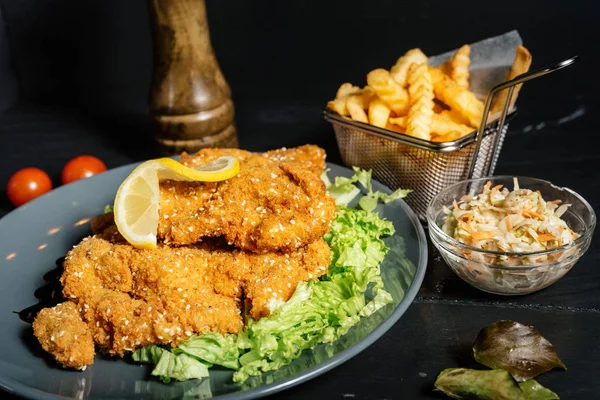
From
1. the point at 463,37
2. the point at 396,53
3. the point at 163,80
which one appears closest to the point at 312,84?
the point at 396,53

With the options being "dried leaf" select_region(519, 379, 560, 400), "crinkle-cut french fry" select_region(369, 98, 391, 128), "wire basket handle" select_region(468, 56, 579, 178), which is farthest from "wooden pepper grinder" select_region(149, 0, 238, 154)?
"dried leaf" select_region(519, 379, 560, 400)

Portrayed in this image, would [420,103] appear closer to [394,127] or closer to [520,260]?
[394,127]

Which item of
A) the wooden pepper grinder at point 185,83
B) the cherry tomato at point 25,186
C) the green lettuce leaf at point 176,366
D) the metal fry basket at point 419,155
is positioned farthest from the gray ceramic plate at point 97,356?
the wooden pepper grinder at point 185,83

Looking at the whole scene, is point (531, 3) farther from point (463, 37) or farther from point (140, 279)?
point (140, 279)

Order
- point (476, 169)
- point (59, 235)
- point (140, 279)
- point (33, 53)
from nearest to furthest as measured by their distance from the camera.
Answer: point (140, 279)
point (59, 235)
point (476, 169)
point (33, 53)

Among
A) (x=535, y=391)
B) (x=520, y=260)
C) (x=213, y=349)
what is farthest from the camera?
(x=520, y=260)

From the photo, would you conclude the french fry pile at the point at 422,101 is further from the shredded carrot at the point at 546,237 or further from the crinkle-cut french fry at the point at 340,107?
the shredded carrot at the point at 546,237

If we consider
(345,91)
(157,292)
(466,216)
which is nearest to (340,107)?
(345,91)
